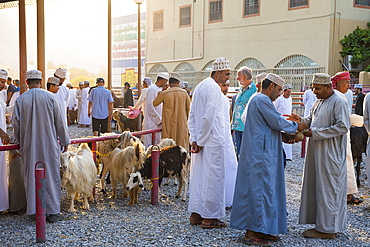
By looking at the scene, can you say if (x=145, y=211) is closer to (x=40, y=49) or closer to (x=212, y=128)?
(x=212, y=128)

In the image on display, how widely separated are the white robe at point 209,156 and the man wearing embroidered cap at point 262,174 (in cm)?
50

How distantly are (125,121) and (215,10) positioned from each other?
48.0 ft

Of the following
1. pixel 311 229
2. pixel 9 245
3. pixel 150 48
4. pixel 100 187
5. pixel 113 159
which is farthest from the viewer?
pixel 150 48

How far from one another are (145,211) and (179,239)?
128 cm

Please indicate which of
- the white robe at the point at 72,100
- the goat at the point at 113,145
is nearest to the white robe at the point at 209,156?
the goat at the point at 113,145

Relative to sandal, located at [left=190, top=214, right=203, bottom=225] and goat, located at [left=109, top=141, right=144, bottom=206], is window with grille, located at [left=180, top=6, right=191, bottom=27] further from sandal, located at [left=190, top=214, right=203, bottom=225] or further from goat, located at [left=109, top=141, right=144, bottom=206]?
sandal, located at [left=190, top=214, right=203, bottom=225]

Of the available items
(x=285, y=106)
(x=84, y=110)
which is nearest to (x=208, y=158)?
(x=285, y=106)

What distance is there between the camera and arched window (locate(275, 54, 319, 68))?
65.9 feet

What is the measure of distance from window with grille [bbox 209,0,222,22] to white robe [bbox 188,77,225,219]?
Answer: 2053 centimetres

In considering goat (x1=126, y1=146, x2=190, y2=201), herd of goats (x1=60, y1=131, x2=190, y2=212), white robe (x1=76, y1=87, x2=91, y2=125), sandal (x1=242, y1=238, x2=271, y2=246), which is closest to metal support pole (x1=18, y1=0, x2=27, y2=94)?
herd of goats (x1=60, y1=131, x2=190, y2=212)

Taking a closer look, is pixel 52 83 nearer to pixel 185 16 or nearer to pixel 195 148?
pixel 195 148

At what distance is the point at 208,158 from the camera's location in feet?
15.3

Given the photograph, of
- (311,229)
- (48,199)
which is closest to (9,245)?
(48,199)

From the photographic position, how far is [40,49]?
22.8 feet
